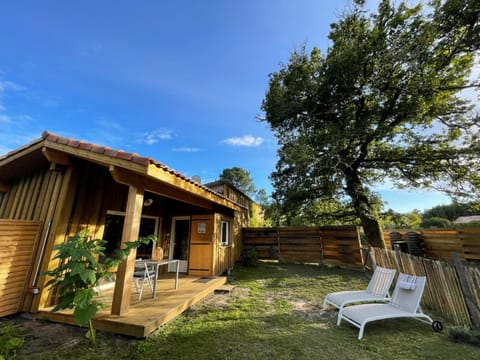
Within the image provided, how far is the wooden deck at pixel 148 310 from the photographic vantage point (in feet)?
9.55

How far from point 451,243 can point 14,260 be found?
12.8 metres

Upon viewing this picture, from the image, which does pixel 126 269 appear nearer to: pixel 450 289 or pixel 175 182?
pixel 175 182

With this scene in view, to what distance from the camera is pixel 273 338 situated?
9.97ft

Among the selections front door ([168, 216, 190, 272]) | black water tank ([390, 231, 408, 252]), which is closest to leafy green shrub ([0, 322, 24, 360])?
front door ([168, 216, 190, 272])

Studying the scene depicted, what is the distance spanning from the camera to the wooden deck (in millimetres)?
2910

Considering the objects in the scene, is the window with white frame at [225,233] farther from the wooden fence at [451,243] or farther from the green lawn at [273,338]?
the wooden fence at [451,243]

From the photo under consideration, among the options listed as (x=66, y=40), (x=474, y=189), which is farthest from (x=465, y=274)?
(x=66, y=40)

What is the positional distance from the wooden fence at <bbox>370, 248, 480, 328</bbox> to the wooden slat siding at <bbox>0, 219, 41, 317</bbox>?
767 cm

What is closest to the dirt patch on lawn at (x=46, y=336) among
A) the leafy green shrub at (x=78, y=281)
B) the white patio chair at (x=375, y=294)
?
the leafy green shrub at (x=78, y=281)

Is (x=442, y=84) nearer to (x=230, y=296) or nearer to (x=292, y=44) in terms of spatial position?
(x=292, y=44)

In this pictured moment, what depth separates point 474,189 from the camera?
23.6ft

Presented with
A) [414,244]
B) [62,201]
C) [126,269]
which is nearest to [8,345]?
[126,269]

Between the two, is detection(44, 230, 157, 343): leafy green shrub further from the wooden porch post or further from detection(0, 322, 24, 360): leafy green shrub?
detection(0, 322, 24, 360): leafy green shrub

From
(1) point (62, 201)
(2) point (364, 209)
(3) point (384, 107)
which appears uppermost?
(3) point (384, 107)
